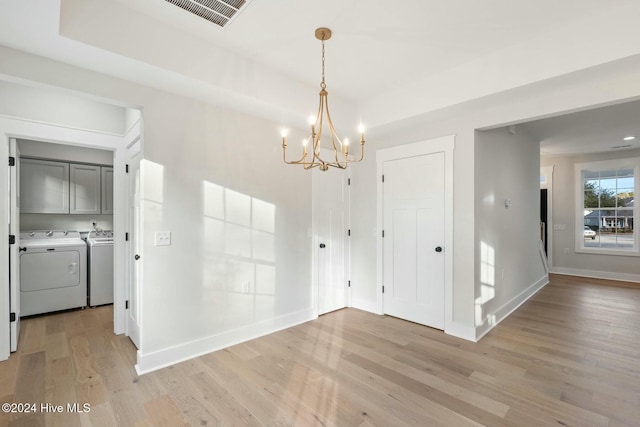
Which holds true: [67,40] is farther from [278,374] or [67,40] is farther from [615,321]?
[615,321]

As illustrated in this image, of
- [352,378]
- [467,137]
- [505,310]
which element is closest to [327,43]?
[467,137]

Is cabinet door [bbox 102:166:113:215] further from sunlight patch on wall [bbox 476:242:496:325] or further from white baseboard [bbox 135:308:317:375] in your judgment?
sunlight patch on wall [bbox 476:242:496:325]

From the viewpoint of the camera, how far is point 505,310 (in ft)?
13.2

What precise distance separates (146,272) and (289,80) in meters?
2.33

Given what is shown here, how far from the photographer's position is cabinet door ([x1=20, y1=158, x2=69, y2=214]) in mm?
4383

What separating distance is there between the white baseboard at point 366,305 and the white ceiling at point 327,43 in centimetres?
259

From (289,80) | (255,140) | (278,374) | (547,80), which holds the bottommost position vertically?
(278,374)

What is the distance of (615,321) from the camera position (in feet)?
12.4

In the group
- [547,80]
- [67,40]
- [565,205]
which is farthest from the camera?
[565,205]

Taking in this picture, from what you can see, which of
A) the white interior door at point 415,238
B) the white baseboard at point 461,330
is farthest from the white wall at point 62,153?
the white baseboard at point 461,330

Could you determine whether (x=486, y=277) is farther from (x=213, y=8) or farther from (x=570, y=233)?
(x=570, y=233)

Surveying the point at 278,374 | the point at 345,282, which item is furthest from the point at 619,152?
the point at 278,374

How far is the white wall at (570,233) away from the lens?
612 centimetres

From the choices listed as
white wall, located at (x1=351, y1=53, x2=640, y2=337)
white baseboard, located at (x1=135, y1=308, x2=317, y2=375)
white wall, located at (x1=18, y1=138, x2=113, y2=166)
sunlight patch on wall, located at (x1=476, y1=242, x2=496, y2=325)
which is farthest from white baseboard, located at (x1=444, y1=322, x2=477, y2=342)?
white wall, located at (x1=18, y1=138, x2=113, y2=166)
